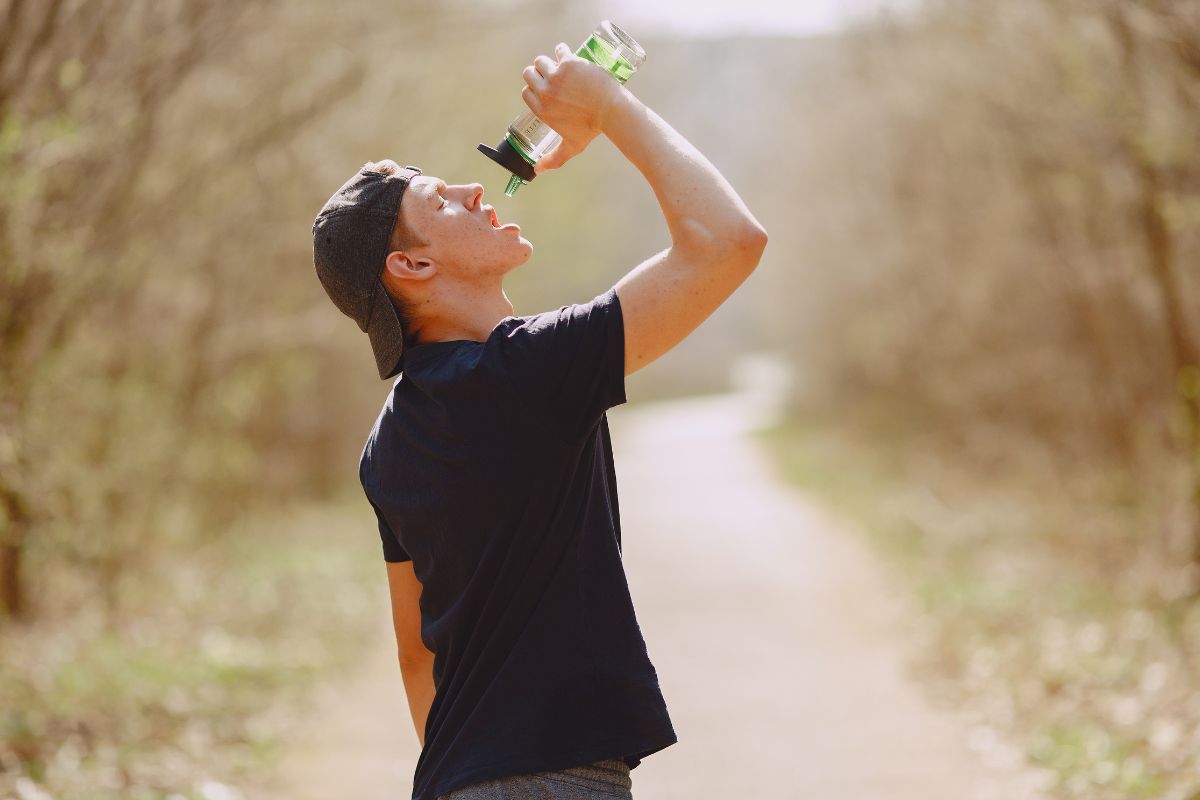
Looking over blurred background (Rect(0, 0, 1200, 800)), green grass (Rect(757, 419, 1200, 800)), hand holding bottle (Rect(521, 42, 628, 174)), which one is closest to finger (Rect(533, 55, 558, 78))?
hand holding bottle (Rect(521, 42, 628, 174))

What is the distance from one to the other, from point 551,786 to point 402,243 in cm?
99

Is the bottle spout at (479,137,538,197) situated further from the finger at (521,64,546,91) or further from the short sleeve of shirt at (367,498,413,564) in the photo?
the short sleeve of shirt at (367,498,413,564)

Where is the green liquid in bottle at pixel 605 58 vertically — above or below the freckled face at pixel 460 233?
above

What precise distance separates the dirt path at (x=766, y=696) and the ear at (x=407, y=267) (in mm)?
4487

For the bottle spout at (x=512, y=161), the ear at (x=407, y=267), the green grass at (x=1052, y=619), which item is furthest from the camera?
the green grass at (x=1052, y=619)

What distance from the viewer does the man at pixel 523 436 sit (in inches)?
82.0

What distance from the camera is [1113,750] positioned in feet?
20.2

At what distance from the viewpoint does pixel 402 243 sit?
2.30 meters

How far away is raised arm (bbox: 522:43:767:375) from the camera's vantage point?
6.81 ft

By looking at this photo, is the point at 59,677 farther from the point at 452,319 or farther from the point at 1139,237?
the point at 1139,237

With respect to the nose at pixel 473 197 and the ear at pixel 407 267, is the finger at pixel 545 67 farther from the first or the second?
the ear at pixel 407 267

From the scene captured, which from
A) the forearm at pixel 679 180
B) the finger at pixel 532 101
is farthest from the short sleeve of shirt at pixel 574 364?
the finger at pixel 532 101

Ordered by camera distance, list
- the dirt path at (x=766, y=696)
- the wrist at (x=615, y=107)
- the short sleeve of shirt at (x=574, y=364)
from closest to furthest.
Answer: the short sleeve of shirt at (x=574, y=364)
the wrist at (x=615, y=107)
the dirt path at (x=766, y=696)

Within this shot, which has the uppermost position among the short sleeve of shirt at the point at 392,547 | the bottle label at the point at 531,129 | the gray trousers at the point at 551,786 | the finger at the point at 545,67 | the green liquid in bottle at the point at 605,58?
the green liquid in bottle at the point at 605,58
